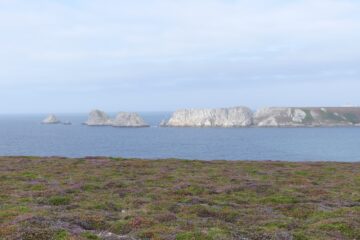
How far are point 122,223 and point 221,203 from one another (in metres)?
8.10

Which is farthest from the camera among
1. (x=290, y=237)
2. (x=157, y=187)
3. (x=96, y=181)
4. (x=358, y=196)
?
(x=96, y=181)

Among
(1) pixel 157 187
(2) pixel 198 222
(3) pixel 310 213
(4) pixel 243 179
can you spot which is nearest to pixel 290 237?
(2) pixel 198 222

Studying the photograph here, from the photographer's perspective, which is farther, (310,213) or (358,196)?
(358,196)

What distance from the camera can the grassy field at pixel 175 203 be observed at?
19.0m

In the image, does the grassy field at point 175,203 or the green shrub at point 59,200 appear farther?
the green shrub at point 59,200

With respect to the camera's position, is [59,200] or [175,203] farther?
[59,200]

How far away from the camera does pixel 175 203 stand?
Result: 26.1 meters

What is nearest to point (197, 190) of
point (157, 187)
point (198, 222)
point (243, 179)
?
point (157, 187)

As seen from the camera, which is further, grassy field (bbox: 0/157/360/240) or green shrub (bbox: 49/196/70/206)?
green shrub (bbox: 49/196/70/206)

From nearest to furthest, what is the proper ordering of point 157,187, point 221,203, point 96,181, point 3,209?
point 3,209, point 221,203, point 157,187, point 96,181

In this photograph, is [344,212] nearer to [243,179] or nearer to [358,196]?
[358,196]

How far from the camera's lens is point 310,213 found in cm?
2461

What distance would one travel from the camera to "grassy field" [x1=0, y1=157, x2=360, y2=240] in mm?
19000

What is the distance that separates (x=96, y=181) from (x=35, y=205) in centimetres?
1169
